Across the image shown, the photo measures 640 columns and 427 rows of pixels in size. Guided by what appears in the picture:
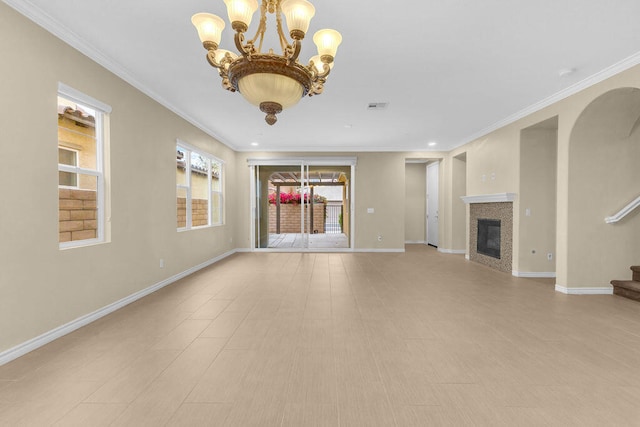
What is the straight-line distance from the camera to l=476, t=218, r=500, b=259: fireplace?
574 cm

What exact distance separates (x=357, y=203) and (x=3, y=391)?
22.5 feet

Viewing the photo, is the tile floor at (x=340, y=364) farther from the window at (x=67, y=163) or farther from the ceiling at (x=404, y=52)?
the ceiling at (x=404, y=52)

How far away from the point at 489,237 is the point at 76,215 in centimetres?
672

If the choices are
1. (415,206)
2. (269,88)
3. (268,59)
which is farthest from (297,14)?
(415,206)

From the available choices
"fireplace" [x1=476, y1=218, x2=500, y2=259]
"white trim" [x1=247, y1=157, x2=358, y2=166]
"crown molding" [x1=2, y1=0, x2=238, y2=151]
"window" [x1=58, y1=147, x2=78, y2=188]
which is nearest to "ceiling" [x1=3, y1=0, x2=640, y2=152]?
"crown molding" [x1=2, y1=0, x2=238, y2=151]

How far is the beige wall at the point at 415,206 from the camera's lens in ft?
31.2

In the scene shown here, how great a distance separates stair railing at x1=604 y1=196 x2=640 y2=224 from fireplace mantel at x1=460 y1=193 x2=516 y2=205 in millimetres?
1313

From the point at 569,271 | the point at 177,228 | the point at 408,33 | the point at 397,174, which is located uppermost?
the point at 408,33

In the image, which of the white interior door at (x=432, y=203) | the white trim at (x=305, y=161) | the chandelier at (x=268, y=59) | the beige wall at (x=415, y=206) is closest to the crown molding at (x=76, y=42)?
the chandelier at (x=268, y=59)

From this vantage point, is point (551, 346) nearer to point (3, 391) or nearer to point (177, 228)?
point (3, 391)

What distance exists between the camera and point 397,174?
7820 millimetres

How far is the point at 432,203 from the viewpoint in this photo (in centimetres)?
889

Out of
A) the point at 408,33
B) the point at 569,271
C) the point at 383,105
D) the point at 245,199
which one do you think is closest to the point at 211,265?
the point at 245,199

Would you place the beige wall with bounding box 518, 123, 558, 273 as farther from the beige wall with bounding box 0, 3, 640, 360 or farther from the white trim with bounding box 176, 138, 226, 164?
the white trim with bounding box 176, 138, 226, 164
